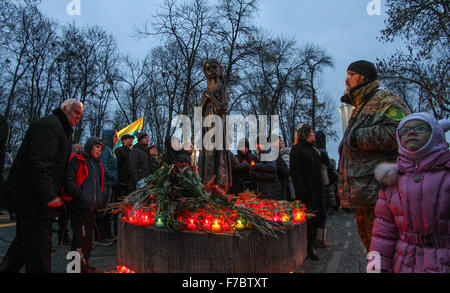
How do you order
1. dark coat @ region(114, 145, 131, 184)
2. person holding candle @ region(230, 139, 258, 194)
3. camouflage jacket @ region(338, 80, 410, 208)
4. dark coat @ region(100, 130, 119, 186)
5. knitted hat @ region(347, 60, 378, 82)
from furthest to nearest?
dark coat @ region(114, 145, 131, 184), person holding candle @ region(230, 139, 258, 194), dark coat @ region(100, 130, 119, 186), knitted hat @ region(347, 60, 378, 82), camouflage jacket @ region(338, 80, 410, 208)

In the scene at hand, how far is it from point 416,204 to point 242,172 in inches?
193

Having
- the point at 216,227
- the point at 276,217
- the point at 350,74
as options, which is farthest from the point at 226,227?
the point at 350,74

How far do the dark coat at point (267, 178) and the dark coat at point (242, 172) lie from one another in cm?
49

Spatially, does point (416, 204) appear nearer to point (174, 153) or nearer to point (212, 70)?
point (212, 70)

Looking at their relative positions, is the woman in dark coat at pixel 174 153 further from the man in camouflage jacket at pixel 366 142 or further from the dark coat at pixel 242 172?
the man in camouflage jacket at pixel 366 142

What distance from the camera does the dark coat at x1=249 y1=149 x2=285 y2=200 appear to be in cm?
606

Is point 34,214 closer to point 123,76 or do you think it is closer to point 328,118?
point 123,76

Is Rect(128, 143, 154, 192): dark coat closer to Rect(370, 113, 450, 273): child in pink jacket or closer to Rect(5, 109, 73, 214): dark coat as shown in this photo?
Rect(5, 109, 73, 214): dark coat

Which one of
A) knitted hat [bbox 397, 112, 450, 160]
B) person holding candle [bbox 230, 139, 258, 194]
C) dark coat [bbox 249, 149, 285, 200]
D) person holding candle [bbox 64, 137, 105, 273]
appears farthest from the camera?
person holding candle [bbox 230, 139, 258, 194]

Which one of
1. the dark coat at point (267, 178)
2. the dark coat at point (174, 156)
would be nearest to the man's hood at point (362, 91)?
the dark coat at point (267, 178)

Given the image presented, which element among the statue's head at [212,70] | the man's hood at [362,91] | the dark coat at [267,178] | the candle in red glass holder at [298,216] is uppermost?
the statue's head at [212,70]

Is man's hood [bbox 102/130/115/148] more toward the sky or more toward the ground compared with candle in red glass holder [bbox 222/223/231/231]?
more toward the sky

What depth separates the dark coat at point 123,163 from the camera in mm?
7317

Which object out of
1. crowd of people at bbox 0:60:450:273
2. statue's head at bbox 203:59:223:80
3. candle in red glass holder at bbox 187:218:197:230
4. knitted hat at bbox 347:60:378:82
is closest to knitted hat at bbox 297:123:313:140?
crowd of people at bbox 0:60:450:273
